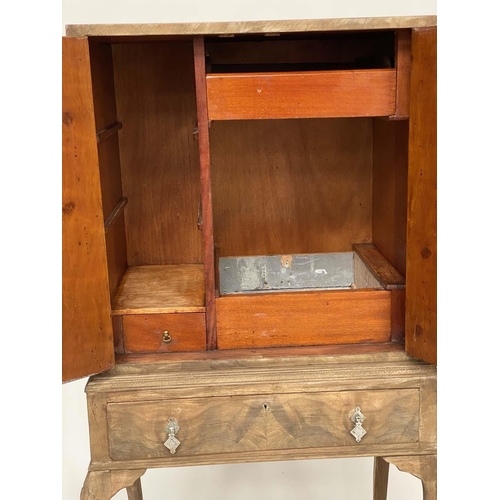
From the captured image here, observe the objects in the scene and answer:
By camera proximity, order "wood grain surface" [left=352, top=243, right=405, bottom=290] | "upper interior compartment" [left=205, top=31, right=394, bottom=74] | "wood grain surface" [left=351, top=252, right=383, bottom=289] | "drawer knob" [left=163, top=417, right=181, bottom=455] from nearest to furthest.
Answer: "drawer knob" [left=163, top=417, right=181, bottom=455] → "wood grain surface" [left=352, top=243, right=405, bottom=290] → "wood grain surface" [left=351, top=252, right=383, bottom=289] → "upper interior compartment" [left=205, top=31, right=394, bottom=74]

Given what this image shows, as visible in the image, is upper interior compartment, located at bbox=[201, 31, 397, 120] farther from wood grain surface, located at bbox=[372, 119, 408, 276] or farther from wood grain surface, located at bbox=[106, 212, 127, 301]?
wood grain surface, located at bbox=[106, 212, 127, 301]

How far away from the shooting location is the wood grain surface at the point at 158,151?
2.28 meters

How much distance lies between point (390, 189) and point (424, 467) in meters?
0.78

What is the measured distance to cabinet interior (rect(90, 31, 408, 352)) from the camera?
85.2 inches

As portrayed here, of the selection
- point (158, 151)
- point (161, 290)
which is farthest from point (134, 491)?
point (158, 151)

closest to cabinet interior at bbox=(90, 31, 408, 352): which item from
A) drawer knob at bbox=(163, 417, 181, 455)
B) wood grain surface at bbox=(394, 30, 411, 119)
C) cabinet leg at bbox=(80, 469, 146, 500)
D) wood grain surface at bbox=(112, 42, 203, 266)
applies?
wood grain surface at bbox=(112, 42, 203, 266)

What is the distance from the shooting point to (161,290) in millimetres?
2043

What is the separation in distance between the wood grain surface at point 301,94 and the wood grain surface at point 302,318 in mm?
451

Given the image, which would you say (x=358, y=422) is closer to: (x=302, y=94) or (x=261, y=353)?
(x=261, y=353)

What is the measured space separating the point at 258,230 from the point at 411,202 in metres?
0.75

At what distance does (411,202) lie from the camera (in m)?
1.76

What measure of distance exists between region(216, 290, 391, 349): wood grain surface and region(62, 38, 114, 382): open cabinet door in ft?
1.00

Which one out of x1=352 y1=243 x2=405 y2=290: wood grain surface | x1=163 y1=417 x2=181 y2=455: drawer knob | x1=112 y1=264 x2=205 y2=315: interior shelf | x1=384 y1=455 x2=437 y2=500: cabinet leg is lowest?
x1=384 y1=455 x2=437 y2=500: cabinet leg

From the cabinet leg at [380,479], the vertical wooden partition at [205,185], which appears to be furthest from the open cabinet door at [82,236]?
the cabinet leg at [380,479]
